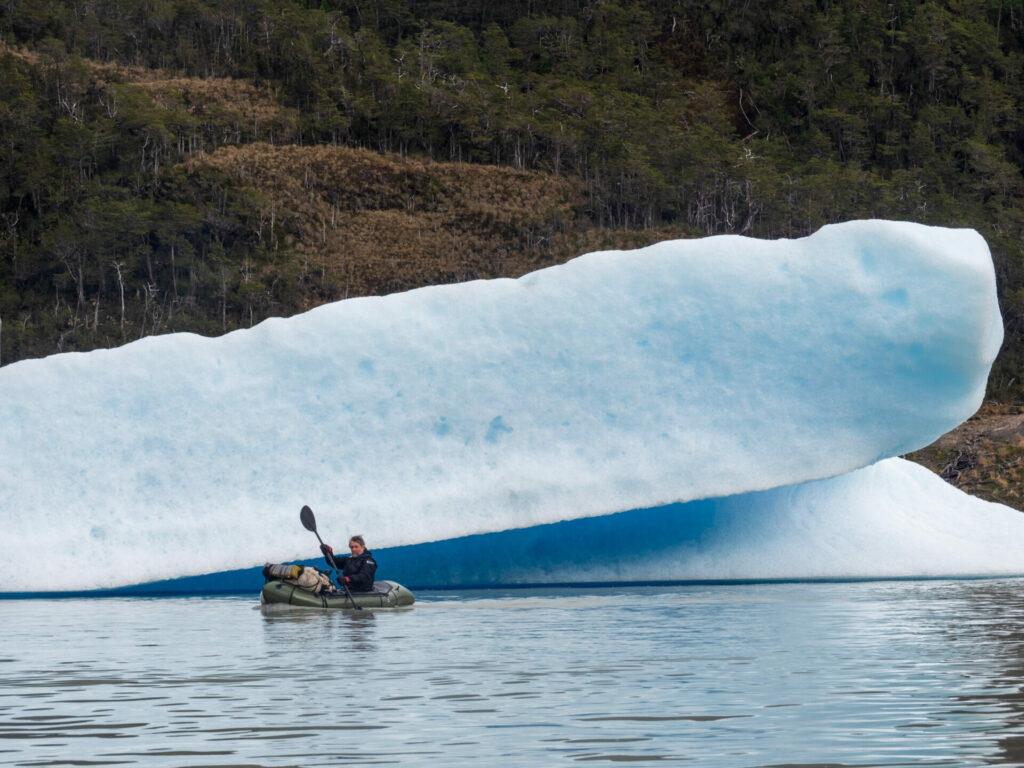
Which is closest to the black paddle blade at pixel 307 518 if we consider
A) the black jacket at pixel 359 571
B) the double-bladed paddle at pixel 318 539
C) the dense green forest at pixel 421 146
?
the double-bladed paddle at pixel 318 539

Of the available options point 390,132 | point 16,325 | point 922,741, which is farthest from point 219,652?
point 390,132

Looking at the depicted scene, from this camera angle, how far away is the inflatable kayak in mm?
11359

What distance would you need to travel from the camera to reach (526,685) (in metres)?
6.81

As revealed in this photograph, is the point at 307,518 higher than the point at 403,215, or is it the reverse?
the point at 403,215

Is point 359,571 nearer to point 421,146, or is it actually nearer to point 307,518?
point 307,518

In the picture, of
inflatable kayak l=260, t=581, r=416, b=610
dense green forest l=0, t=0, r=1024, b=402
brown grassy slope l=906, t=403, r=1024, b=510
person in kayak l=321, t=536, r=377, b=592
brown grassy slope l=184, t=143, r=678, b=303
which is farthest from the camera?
brown grassy slope l=184, t=143, r=678, b=303


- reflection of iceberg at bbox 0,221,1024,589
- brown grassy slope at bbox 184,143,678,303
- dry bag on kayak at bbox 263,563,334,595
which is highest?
brown grassy slope at bbox 184,143,678,303

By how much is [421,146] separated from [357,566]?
5224 cm

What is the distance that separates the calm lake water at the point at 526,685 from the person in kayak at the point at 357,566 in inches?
11.6

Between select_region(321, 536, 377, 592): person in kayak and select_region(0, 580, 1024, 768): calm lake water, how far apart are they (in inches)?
11.6

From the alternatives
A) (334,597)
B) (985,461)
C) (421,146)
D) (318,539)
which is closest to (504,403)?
(318,539)

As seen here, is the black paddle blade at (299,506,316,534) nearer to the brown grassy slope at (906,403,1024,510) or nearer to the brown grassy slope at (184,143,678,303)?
the brown grassy slope at (906,403,1024,510)

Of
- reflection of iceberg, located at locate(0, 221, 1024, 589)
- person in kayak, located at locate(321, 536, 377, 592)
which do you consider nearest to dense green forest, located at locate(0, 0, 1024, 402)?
reflection of iceberg, located at locate(0, 221, 1024, 589)

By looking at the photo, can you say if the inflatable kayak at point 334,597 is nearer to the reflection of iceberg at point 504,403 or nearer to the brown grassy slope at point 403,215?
the reflection of iceberg at point 504,403
